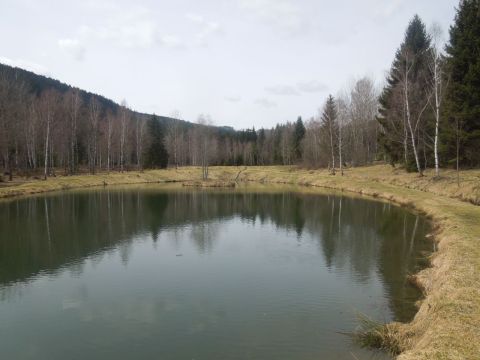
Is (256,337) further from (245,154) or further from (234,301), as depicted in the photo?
(245,154)

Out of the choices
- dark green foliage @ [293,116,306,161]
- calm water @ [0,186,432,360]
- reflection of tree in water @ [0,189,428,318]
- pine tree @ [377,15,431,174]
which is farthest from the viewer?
dark green foliage @ [293,116,306,161]

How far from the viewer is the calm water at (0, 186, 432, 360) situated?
10469 millimetres

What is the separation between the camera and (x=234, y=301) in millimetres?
13578

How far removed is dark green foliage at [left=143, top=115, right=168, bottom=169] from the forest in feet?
0.73

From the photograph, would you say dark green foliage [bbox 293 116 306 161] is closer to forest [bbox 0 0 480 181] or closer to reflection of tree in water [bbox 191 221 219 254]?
forest [bbox 0 0 480 181]

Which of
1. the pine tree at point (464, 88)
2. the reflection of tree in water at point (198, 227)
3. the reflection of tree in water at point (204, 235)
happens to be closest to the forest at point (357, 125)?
the pine tree at point (464, 88)

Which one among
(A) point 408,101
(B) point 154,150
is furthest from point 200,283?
(B) point 154,150

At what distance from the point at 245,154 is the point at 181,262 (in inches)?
4169

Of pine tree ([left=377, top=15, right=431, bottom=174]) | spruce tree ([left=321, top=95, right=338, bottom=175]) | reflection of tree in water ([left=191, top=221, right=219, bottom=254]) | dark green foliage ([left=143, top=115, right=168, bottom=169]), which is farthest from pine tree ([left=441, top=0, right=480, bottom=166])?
dark green foliage ([left=143, top=115, right=168, bottom=169])

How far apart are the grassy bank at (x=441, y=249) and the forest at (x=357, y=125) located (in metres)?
2.76

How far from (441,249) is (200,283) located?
11.0 m

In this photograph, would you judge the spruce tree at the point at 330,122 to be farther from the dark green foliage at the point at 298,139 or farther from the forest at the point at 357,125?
the dark green foliage at the point at 298,139

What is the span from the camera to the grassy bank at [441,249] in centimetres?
852

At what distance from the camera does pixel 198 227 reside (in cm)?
2809
